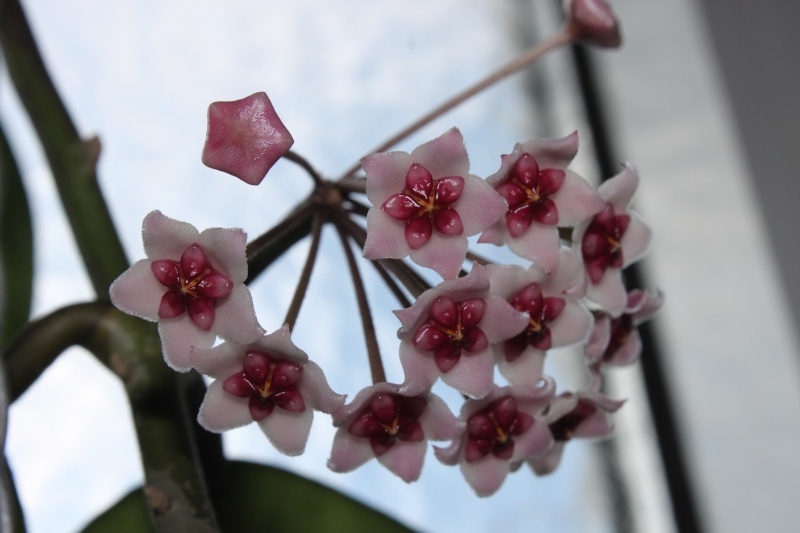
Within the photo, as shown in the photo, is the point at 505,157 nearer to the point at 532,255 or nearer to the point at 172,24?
the point at 532,255

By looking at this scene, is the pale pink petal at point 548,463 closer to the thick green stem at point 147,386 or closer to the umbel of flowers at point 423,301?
the umbel of flowers at point 423,301

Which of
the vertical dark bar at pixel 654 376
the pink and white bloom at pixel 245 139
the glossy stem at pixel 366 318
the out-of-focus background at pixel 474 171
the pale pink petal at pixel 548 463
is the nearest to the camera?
the pink and white bloom at pixel 245 139

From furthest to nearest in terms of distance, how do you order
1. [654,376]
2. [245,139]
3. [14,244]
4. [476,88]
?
[654,376]
[14,244]
[476,88]
[245,139]

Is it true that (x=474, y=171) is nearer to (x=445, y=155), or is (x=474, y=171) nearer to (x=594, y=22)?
(x=594, y=22)

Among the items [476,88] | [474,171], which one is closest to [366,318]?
[476,88]

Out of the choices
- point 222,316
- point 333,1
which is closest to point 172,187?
point 333,1

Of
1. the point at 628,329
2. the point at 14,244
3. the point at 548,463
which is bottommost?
the point at 548,463

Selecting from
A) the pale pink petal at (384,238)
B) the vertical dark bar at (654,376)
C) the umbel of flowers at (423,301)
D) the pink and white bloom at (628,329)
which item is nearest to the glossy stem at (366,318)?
the umbel of flowers at (423,301)
